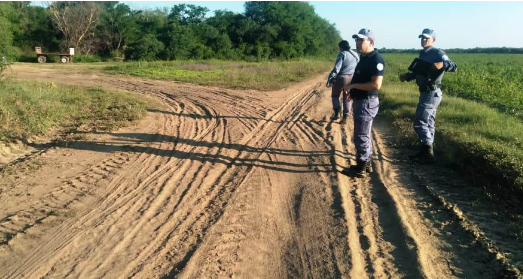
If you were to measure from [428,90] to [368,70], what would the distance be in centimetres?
145

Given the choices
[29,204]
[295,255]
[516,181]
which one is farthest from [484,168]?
[29,204]

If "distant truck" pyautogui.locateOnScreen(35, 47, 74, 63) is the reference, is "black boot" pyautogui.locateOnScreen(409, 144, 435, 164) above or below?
below

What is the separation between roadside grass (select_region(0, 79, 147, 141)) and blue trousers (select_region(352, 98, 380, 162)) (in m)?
5.19

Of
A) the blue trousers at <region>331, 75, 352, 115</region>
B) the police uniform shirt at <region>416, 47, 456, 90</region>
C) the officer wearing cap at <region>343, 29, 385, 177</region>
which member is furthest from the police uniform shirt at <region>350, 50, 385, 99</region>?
the blue trousers at <region>331, 75, 352, 115</region>

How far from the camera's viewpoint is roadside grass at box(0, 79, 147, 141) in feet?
24.5

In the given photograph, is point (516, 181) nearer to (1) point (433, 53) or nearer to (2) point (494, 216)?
(2) point (494, 216)

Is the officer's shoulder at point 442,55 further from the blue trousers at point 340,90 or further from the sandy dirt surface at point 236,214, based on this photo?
the blue trousers at point 340,90

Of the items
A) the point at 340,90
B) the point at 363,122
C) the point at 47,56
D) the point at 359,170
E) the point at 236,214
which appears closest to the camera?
the point at 236,214

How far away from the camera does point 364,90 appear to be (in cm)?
502

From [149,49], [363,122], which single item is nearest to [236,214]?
[363,122]

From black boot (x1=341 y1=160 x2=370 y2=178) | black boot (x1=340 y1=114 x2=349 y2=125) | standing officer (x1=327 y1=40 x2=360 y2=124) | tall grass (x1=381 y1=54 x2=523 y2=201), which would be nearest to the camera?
tall grass (x1=381 y1=54 x2=523 y2=201)

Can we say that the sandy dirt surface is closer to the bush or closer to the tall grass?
the tall grass

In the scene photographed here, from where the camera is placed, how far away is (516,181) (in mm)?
4449

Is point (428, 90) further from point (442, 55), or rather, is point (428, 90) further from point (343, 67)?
point (343, 67)
